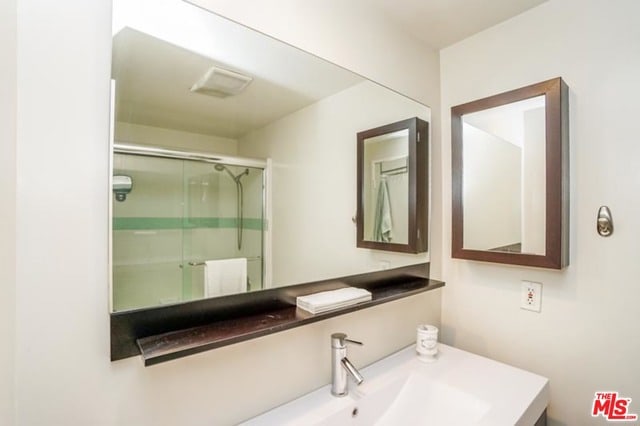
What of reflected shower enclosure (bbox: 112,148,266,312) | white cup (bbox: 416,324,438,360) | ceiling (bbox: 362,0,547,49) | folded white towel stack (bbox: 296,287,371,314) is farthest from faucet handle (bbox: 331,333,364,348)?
ceiling (bbox: 362,0,547,49)

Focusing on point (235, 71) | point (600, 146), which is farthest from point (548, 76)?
point (235, 71)

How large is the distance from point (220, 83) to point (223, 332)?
2.31ft

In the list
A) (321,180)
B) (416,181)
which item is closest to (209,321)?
(321,180)

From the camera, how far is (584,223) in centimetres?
112

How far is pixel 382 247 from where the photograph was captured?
1365 mm

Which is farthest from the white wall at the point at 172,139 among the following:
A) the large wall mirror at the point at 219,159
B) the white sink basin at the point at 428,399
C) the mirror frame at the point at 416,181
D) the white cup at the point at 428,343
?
the white cup at the point at 428,343

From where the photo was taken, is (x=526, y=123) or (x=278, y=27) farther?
(x=526, y=123)

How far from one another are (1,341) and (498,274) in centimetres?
158

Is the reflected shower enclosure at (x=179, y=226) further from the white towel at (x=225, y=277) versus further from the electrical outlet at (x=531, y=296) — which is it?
the electrical outlet at (x=531, y=296)

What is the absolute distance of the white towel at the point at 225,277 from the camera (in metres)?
0.85

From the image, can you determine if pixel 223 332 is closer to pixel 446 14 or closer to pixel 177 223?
pixel 177 223

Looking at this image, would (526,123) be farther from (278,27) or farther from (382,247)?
(278,27)

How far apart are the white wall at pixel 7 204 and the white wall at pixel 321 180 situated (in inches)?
20.0

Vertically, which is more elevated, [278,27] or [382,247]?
[278,27]
